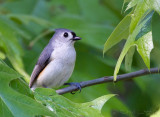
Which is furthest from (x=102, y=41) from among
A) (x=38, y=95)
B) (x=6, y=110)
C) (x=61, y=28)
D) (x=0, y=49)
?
(x=6, y=110)

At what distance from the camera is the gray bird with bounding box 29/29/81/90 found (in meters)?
2.73

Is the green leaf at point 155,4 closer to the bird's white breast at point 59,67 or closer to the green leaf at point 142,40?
the green leaf at point 142,40

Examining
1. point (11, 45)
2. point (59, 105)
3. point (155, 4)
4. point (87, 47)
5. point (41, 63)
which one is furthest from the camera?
point (87, 47)

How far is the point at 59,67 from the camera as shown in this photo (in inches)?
108

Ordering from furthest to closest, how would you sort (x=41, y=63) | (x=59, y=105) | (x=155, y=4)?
(x=41, y=63) < (x=59, y=105) < (x=155, y=4)

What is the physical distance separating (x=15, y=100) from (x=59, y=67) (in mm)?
1435

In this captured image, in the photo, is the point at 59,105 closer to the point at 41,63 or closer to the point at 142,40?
the point at 142,40

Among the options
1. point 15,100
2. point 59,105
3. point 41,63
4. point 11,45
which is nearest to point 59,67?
point 41,63

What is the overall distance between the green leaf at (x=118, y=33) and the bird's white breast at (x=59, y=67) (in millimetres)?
1243

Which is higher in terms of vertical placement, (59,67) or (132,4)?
(132,4)

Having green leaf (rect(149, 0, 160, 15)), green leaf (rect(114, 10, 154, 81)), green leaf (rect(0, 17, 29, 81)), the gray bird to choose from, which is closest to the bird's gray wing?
the gray bird

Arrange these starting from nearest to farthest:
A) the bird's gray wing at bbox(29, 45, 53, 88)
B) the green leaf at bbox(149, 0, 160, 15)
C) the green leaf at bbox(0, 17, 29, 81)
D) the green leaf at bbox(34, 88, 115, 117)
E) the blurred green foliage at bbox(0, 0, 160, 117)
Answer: the green leaf at bbox(149, 0, 160, 15), the green leaf at bbox(34, 88, 115, 117), the green leaf at bbox(0, 17, 29, 81), the blurred green foliage at bbox(0, 0, 160, 117), the bird's gray wing at bbox(29, 45, 53, 88)

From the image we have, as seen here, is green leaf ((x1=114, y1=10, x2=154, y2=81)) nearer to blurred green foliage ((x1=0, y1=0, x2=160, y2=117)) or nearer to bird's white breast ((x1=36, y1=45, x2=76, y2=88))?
blurred green foliage ((x1=0, y1=0, x2=160, y2=117))

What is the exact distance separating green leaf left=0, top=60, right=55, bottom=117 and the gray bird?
1.33 m
